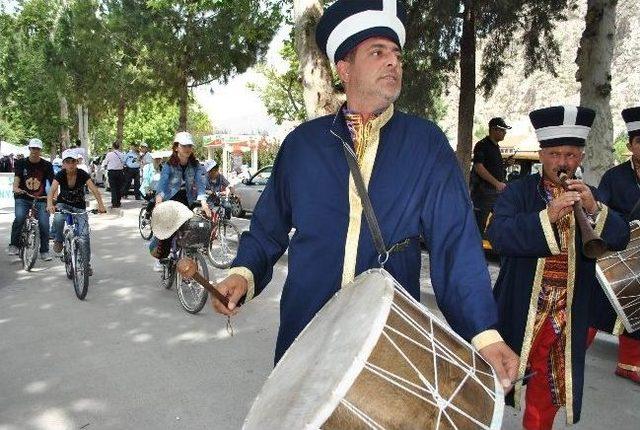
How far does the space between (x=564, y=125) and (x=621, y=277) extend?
47.8 inches

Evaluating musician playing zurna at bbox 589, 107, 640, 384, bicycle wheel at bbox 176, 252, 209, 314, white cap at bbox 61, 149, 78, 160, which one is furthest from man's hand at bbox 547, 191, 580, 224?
white cap at bbox 61, 149, 78, 160

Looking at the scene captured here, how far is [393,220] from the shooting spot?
1891mm

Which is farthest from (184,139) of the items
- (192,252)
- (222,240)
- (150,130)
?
(150,130)

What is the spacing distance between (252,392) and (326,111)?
430 centimetres

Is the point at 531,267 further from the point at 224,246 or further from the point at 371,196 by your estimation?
the point at 224,246

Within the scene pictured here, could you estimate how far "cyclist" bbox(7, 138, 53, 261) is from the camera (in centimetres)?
862

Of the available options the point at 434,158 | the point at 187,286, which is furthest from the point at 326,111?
the point at 434,158

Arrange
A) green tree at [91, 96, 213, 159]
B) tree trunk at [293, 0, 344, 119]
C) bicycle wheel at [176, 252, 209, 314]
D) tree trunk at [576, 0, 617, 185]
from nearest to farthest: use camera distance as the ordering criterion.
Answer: bicycle wheel at [176, 252, 209, 314], tree trunk at [576, 0, 617, 185], tree trunk at [293, 0, 344, 119], green tree at [91, 96, 213, 159]

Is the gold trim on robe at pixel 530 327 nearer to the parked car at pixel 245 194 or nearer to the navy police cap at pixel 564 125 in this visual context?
the navy police cap at pixel 564 125

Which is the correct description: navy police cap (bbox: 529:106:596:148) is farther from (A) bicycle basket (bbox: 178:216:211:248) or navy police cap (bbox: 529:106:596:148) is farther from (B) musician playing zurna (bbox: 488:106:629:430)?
(A) bicycle basket (bbox: 178:216:211:248)

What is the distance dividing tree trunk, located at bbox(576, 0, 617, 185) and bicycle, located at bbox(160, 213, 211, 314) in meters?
4.72

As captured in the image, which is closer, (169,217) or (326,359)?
(326,359)

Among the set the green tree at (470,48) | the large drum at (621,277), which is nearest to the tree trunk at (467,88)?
the green tree at (470,48)

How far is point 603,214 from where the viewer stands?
272 centimetres
